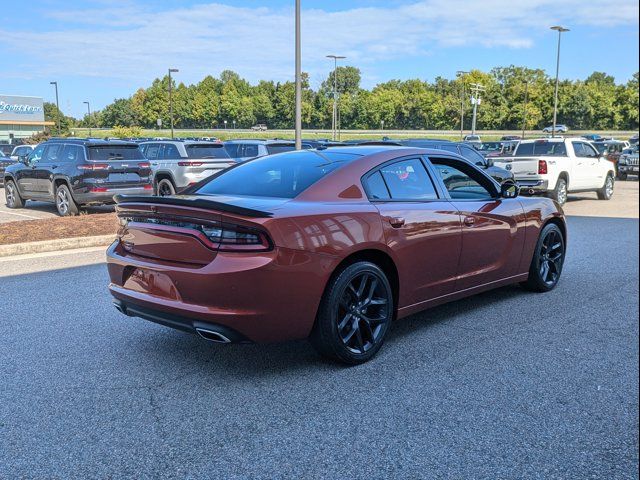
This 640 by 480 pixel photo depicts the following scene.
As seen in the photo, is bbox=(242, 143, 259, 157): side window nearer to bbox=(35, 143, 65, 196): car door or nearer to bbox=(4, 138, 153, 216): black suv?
bbox=(4, 138, 153, 216): black suv

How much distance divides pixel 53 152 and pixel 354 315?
458 inches

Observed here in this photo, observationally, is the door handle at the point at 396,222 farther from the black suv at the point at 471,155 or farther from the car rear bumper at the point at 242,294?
the black suv at the point at 471,155

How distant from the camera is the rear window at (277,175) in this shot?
4.23 metres

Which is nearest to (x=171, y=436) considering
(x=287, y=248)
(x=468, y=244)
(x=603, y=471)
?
(x=287, y=248)

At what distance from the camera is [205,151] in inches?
596

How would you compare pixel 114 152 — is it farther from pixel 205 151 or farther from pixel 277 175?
pixel 277 175

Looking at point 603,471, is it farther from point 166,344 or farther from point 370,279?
point 166,344

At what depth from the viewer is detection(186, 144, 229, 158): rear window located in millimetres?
15002

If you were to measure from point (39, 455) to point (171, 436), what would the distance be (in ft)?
2.09

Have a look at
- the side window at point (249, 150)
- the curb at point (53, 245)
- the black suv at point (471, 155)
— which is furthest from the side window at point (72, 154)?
the black suv at point (471, 155)

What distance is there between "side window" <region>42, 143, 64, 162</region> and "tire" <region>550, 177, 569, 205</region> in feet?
40.8

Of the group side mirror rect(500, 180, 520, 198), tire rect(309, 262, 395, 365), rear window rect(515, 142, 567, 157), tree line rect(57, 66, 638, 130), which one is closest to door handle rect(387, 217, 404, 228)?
tire rect(309, 262, 395, 365)

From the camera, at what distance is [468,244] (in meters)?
4.87

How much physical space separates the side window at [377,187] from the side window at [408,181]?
1.7 inches
